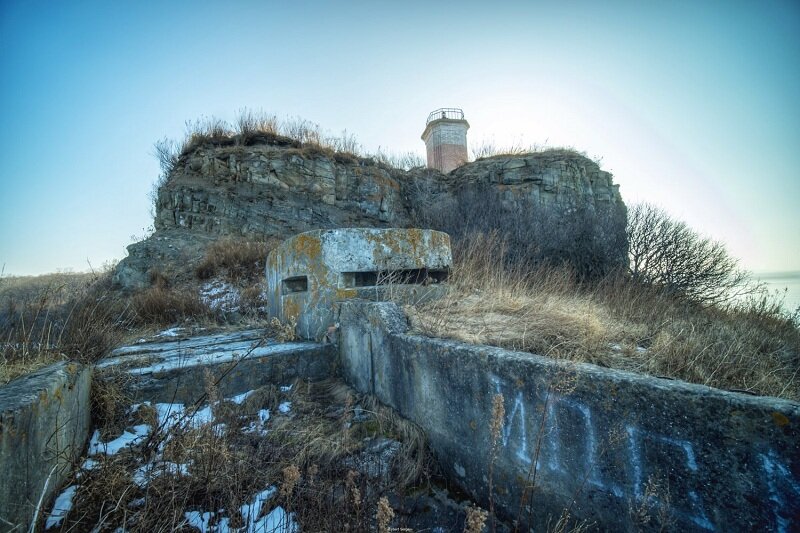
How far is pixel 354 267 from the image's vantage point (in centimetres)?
320

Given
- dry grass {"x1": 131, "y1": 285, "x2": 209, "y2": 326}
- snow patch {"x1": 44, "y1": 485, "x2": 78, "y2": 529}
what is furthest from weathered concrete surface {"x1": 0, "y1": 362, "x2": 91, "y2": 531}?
dry grass {"x1": 131, "y1": 285, "x2": 209, "y2": 326}

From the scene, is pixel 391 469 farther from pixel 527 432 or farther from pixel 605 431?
pixel 605 431

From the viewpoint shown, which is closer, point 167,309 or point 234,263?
point 167,309

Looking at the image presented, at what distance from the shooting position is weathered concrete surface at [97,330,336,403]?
237cm

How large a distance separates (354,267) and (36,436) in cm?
222

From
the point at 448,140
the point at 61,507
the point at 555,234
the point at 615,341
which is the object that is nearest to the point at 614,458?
the point at 615,341

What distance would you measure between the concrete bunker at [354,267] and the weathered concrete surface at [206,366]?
0.99 ft

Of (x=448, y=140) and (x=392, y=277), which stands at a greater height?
(x=448, y=140)

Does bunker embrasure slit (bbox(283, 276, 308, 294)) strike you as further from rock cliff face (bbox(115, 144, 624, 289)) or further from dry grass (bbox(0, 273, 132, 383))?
rock cliff face (bbox(115, 144, 624, 289))

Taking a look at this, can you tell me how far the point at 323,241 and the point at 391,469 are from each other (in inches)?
77.8

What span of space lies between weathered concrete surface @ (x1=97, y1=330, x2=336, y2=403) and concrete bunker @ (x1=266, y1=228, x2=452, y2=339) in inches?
11.9

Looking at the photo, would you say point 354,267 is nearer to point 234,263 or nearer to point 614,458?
point 614,458

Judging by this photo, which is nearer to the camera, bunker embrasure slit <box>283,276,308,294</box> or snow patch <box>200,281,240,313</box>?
bunker embrasure slit <box>283,276,308,294</box>

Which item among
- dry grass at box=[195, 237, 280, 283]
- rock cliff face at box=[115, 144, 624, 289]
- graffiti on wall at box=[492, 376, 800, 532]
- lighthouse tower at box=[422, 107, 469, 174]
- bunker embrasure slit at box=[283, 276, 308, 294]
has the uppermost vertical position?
lighthouse tower at box=[422, 107, 469, 174]
